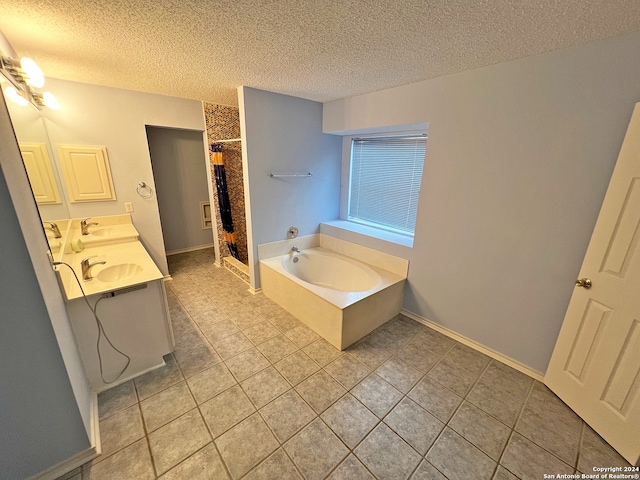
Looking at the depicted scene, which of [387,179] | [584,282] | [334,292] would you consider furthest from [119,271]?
[584,282]

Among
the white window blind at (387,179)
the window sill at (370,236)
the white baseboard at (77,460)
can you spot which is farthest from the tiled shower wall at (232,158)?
the white baseboard at (77,460)

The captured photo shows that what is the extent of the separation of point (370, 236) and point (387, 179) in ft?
2.36

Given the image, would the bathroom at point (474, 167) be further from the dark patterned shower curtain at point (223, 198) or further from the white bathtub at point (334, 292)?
the dark patterned shower curtain at point (223, 198)

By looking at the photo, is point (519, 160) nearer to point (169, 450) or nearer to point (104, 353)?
point (169, 450)

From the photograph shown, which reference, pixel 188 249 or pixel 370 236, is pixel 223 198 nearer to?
pixel 188 249

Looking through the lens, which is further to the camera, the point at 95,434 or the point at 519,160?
the point at 519,160

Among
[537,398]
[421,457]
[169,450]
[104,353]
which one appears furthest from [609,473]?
[104,353]

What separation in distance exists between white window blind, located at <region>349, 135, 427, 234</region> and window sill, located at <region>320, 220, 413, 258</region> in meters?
0.17

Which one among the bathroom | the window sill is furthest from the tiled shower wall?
the window sill

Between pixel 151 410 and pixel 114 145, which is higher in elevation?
pixel 114 145

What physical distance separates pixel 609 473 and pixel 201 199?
492 centimetres

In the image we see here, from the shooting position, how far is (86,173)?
245 cm

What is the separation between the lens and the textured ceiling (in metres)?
1.13

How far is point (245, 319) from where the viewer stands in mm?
2467
